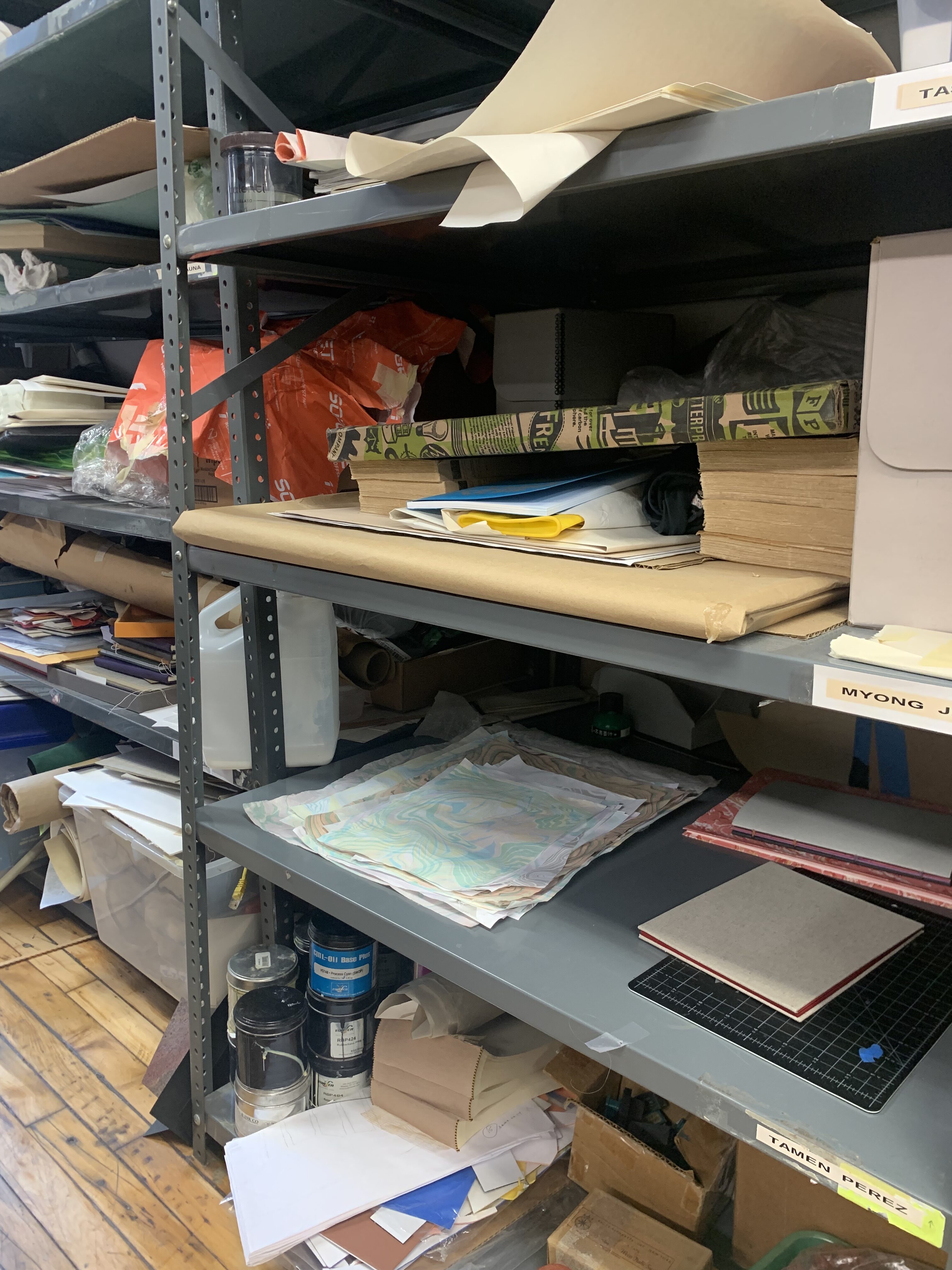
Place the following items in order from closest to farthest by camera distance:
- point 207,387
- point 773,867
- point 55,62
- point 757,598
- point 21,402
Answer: point 757,598
point 773,867
point 207,387
point 55,62
point 21,402

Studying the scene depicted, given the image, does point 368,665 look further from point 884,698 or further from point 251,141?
point 884,698

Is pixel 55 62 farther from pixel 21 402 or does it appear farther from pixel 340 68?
pixel 21 402

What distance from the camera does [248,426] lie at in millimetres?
1271

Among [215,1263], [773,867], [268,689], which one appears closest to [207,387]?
[268,689]

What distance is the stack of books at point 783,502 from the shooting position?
72cm

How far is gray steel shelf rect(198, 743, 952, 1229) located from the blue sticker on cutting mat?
0.71ft

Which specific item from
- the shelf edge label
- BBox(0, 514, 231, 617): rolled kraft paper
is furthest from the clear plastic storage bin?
the shelf edge label

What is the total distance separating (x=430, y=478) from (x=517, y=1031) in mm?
751

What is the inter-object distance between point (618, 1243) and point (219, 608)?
102 cm

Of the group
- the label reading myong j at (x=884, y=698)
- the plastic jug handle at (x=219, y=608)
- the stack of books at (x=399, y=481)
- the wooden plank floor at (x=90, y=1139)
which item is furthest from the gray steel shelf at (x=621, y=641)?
the wooden plank floor at (x=90, y=1139)

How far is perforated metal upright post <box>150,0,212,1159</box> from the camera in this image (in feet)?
3.65

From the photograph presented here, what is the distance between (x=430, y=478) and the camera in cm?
103

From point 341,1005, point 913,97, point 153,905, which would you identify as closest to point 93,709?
point 153,905

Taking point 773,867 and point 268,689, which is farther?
point 268,689
